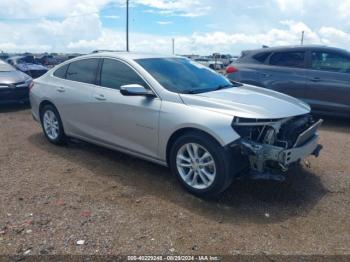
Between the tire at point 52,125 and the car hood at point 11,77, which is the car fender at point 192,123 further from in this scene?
the car hood at point 11,77

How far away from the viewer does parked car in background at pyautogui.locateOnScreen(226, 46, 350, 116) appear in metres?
7.33

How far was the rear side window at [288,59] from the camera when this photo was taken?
775 cm

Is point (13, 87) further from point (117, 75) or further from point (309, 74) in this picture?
point (309, 74)

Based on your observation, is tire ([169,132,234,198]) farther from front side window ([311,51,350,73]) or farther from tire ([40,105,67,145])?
front side window ([311,51,350,73])

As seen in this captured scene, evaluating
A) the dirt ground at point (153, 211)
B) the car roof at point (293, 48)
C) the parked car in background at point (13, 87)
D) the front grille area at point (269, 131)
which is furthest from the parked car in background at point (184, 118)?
the parked car in background at point (13, 87)

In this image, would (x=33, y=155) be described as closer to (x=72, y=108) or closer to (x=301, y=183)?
(x=72, y=108)

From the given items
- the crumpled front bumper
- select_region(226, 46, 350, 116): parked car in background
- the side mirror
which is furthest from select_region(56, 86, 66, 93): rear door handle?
select_region(226, 46, 350, 116): parked car in background

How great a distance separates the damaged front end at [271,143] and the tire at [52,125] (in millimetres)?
3239

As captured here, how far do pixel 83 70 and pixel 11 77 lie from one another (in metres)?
5.03

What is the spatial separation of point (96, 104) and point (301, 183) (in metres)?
2.90

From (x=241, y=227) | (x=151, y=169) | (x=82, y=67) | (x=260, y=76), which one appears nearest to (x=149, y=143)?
(x=151, y=169)

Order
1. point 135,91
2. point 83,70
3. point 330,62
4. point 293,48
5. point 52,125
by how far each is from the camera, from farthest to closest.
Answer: point 293,48
point 330,62
point 52,125
point 83,70
point 135,91

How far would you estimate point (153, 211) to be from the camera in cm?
367

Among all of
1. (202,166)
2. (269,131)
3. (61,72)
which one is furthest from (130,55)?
(269,131)
